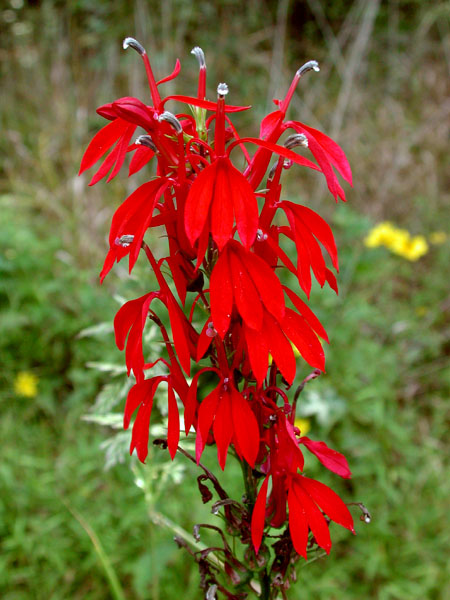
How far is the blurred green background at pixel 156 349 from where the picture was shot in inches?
71.7

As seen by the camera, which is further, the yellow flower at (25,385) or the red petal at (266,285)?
Answer: the yellow flower at (25,385)

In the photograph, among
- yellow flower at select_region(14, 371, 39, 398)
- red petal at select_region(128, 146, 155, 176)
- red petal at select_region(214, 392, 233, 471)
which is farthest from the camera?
yellow flower at select_region(14, 371, 39, 398)

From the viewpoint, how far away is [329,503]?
2.58 ft

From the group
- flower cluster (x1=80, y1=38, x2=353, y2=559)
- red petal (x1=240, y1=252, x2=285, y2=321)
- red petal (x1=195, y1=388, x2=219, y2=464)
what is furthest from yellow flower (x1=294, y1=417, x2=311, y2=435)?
red petal (x1=240, y1=252, x2=285, y2=321)

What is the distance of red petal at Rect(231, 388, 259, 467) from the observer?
29.1 inches

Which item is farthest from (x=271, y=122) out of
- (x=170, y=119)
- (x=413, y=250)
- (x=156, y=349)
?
(x=413, y=250)

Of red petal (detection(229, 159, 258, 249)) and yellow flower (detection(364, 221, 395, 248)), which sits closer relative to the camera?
red petal (detection(229, 159, 258, 249))

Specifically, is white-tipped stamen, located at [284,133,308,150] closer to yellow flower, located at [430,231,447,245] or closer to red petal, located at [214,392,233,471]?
red petal, located at [214,392,233,471]

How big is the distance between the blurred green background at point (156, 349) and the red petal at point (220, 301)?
2.14 ft

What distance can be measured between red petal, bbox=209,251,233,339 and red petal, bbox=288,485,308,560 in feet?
0.92

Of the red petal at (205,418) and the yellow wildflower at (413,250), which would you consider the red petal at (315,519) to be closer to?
the red petal at (205,418)

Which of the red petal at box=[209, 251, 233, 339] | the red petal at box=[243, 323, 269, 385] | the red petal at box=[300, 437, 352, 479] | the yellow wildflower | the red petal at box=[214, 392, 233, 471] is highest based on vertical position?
the red petal at box=[209, 251, 233, 339]

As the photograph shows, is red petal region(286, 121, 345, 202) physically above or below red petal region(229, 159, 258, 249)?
above

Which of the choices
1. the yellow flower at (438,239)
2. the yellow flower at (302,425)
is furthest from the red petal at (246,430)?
the yellow flower at (438,239)
